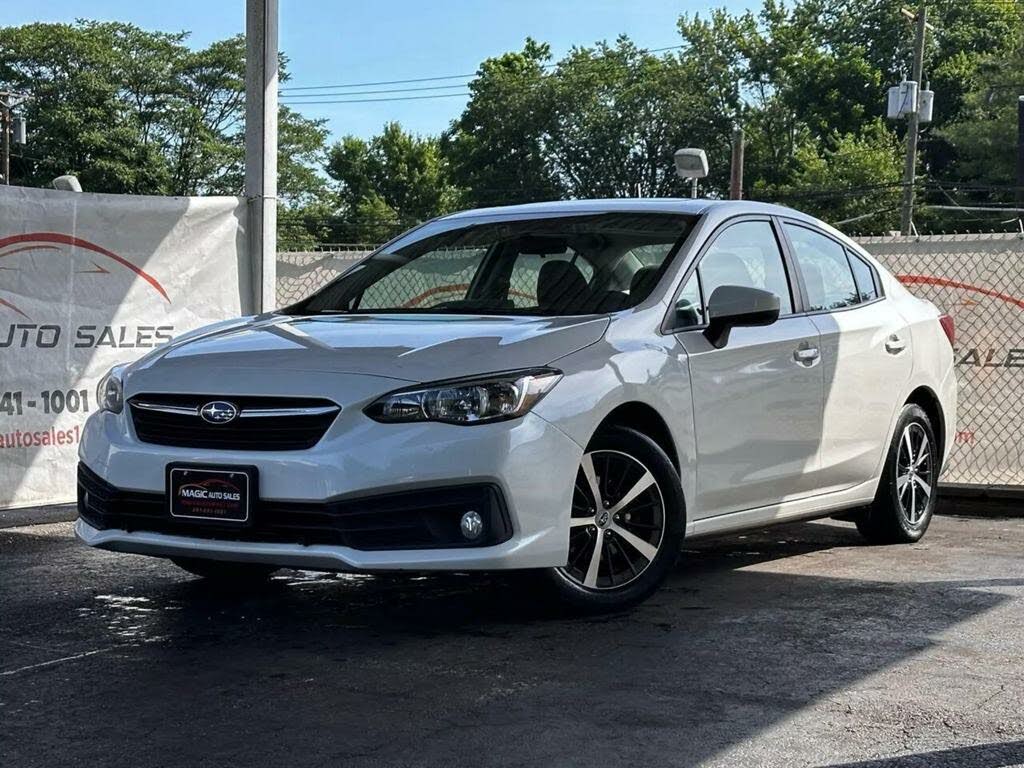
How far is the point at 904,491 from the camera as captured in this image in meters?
7.58

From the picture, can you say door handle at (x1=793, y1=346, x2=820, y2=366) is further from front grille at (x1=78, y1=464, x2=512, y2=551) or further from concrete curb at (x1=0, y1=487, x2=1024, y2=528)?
concrete curb at (x1=0, y1=487, x2=1024, y2=528)

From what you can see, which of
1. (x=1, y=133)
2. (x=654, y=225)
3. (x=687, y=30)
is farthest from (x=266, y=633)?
(x=687, y=30)

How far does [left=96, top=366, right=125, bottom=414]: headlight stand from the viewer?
18.4ft

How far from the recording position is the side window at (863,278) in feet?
24.2

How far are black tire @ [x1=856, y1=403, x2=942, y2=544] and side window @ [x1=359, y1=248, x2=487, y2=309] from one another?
2245mm

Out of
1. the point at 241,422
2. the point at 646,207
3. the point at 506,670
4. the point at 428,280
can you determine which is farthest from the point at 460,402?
the point at 646,207

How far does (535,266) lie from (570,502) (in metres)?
1.38

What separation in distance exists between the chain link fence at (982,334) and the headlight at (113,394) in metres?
5.59

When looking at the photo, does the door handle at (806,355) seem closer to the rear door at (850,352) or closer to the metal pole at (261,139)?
the rear door at (850,352)

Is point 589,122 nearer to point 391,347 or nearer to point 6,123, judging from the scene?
point 6,123

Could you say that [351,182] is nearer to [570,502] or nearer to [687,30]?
[687,30]

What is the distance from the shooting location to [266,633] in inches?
211

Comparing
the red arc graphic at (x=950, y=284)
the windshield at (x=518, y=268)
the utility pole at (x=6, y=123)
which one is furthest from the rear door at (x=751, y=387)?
the utility pole at (x=6, y=123)

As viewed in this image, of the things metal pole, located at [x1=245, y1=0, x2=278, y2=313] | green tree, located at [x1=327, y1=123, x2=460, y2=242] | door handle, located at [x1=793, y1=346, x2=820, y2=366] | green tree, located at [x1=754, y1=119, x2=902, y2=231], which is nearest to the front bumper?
door handle, located at [x1=793, y1=346, x2=820, y2=366]
